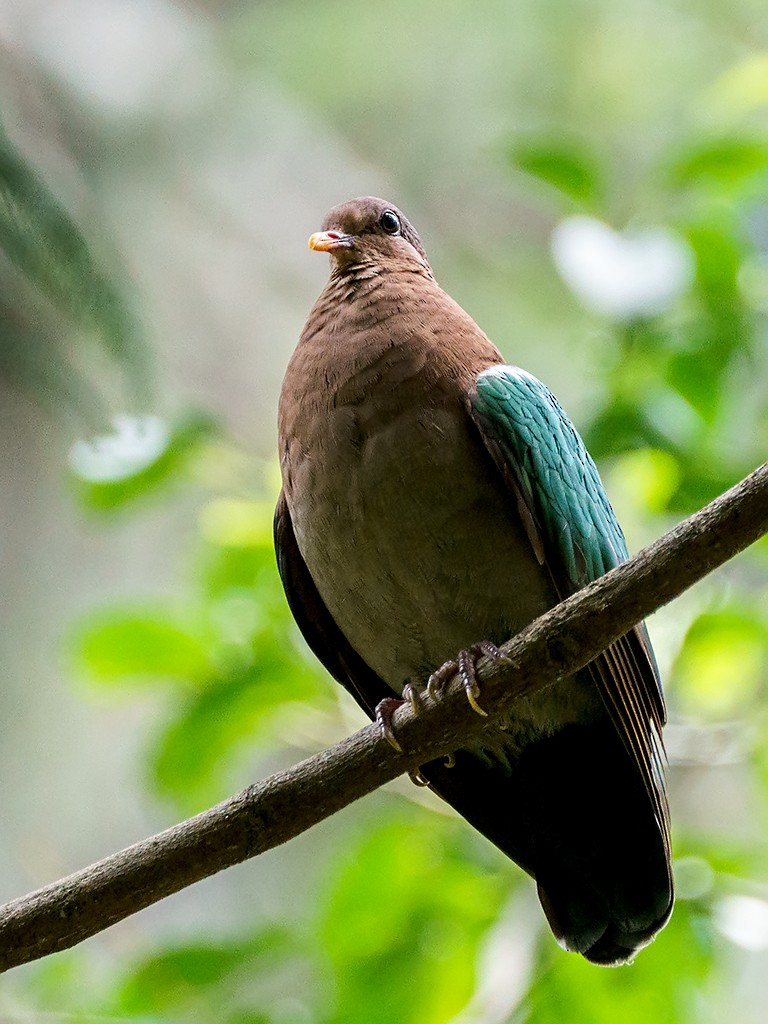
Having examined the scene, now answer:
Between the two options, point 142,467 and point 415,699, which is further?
point 142,467

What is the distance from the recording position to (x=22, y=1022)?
4.30 meters

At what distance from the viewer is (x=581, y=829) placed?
3.12 metres

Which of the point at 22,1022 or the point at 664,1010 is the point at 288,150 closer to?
the point at 22,1022

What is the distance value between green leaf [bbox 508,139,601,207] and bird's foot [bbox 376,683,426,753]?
58.3 inches

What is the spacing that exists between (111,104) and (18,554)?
8.61 ft

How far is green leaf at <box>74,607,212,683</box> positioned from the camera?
354 cm

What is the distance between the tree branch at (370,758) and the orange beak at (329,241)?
1.33 meters

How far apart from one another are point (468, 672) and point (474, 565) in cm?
42

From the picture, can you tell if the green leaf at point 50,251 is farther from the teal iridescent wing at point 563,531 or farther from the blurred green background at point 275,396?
Result: the teal iridescent wing at point 563,531

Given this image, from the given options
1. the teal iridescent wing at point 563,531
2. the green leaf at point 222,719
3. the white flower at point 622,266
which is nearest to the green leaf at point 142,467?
the green leaf at point 222,719

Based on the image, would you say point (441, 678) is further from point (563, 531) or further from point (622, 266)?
point (622, 266)

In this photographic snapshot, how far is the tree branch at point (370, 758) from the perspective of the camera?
7.05 feet

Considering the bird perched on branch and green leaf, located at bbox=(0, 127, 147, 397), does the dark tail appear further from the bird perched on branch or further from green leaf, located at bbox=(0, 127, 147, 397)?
green leaf, located at bbox=(0, 127, 147, 397)

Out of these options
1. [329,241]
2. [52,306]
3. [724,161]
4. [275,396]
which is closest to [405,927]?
[329,241]
